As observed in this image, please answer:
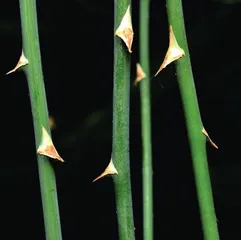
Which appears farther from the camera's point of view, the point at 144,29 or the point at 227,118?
the point at 227,118

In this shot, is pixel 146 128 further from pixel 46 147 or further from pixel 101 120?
pixel 101 120

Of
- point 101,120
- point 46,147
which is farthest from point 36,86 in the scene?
point 101,120

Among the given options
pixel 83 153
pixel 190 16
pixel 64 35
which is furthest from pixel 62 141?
pixel 190 16

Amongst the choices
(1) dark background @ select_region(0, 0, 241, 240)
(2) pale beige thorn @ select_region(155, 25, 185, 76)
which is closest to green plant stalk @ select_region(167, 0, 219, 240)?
(2) pale beige thorn @ select_region(155, 25, 185, 76)

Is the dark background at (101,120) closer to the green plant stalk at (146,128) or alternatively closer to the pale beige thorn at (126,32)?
the green plant stalk at (146,128)

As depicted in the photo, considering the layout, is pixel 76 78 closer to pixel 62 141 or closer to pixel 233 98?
pixel 62 141

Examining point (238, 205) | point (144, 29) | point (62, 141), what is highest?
point (144, 29)
